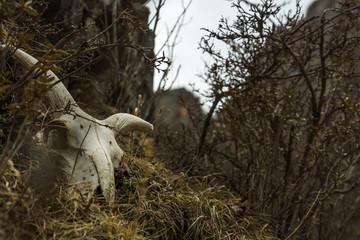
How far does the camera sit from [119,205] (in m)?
2.76

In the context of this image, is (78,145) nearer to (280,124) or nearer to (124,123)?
(124,123)

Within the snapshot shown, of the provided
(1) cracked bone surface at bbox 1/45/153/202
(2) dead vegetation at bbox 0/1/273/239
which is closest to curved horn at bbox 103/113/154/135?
(1) cracked bone surface at bbox 1/45/153/202

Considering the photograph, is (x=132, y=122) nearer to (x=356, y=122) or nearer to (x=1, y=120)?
(x=1, y=120)

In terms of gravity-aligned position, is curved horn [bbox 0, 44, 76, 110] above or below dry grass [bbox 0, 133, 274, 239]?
above

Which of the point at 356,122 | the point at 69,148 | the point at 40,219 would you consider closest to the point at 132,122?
the point at 69,148

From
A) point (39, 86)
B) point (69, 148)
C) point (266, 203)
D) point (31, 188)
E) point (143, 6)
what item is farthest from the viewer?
point (143, 6)

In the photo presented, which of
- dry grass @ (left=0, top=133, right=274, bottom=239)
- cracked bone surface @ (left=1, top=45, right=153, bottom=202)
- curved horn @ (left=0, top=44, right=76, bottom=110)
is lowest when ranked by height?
dry grass @ (left=0, top=133, right=274, bottom=239)

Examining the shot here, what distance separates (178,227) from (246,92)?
5.38 feet

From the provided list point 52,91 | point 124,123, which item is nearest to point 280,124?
point 124,123

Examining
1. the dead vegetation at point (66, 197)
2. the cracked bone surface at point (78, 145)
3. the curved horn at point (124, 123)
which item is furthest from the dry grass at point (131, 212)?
the curved horn at point (124, 123)

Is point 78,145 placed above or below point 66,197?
above

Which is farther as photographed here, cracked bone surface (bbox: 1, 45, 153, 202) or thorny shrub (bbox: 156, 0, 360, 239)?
thorny shrub (bbox: 156, 0, 360, 239)

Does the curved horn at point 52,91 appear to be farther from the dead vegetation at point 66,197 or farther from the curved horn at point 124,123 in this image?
the curved horn at point 124,123

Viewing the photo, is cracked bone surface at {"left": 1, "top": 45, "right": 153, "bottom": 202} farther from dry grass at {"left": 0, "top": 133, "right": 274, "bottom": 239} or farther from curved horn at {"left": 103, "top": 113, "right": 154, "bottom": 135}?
curved horn at {"left": 103, "top": 113, "right": 154, "bottom": 135}
